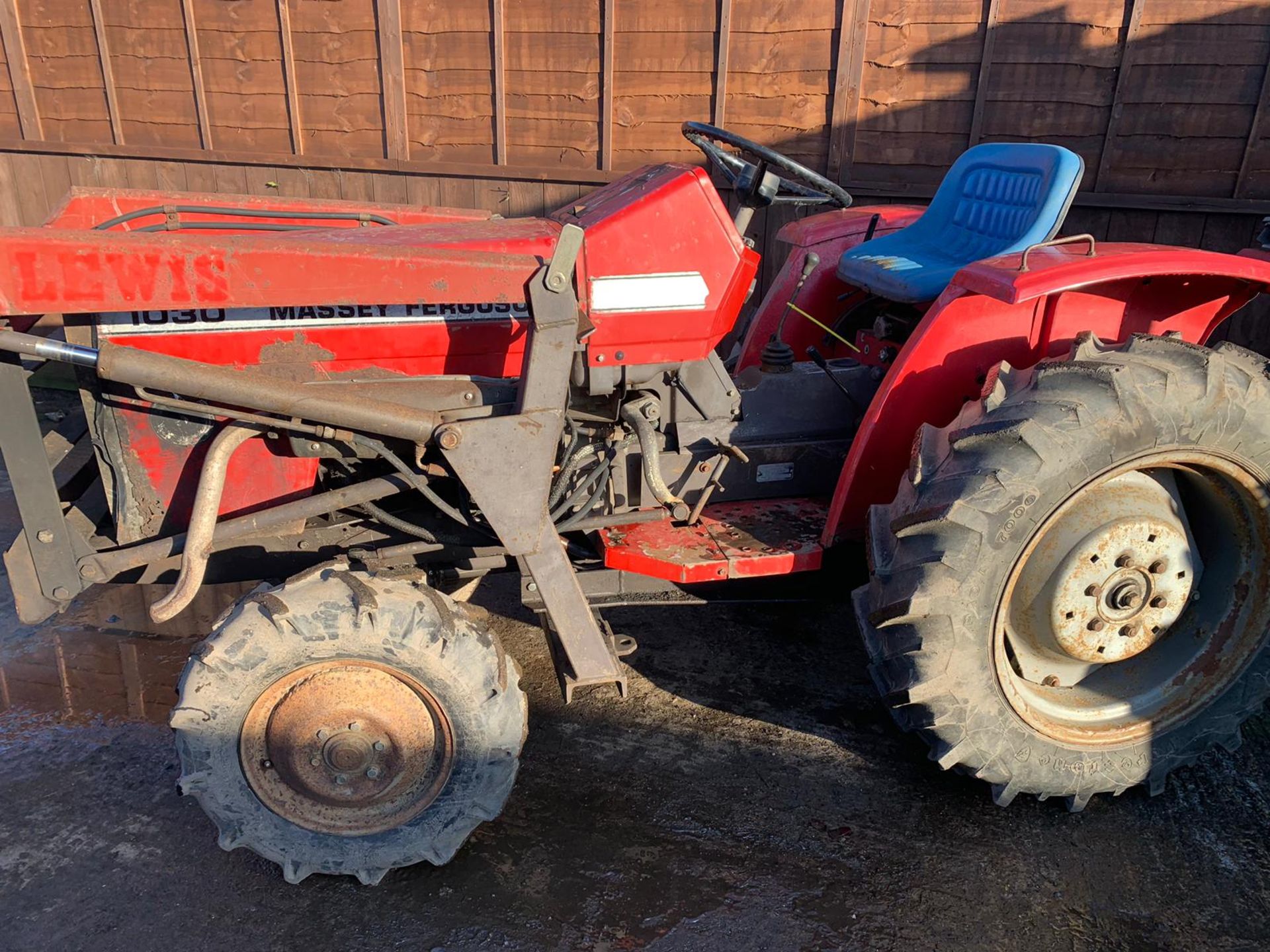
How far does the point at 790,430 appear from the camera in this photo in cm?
268

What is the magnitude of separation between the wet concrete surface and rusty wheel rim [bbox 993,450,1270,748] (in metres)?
0.26

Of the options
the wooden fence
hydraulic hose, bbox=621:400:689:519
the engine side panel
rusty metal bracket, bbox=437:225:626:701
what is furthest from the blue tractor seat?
the wooden fence

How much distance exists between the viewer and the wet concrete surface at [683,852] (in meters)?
2.00

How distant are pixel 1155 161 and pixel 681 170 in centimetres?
390

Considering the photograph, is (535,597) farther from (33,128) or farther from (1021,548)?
(33,128)

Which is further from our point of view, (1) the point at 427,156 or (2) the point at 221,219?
(1) the point at 427,156

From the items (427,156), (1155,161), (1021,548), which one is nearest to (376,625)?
(1021,548)

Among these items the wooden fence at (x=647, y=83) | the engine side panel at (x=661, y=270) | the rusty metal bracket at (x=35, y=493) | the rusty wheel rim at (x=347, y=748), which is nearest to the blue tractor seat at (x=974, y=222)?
the engine side panel at (x=661, y=270)

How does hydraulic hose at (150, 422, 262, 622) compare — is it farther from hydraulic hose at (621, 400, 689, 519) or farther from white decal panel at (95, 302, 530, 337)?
hydraulic hose at (621, 400, 689, 519)

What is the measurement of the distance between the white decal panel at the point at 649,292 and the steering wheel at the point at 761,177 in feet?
1.27

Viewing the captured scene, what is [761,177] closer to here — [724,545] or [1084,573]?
[724,545]

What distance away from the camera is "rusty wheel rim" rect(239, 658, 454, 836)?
6.57 ft

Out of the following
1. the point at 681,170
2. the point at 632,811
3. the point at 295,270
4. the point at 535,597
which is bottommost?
the point at 632,811

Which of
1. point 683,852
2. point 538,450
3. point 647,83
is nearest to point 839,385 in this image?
point 538,450
